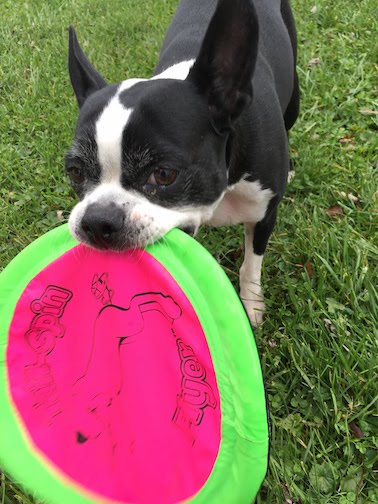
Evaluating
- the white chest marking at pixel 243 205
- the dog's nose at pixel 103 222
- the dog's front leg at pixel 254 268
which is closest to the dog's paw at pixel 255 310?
the dog's front leg at pixel 254 268

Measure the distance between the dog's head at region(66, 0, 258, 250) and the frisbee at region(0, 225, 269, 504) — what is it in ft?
0.48

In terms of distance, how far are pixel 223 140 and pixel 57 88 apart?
3.15 m

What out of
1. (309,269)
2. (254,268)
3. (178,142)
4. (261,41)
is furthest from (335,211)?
(178,142)

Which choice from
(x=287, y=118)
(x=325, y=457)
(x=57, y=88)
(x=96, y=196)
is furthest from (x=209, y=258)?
(x=57, y=88)

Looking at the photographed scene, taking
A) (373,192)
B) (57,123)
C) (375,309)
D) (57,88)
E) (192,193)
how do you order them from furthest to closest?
1. (57,88)
2. (57,123)
3. (373,192)
4. (375,309)
5. (192,193)

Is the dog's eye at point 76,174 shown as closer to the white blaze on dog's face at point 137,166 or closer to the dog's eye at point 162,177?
the white blaze on dog's face at point 137,166

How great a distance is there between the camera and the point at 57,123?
14.8 ft

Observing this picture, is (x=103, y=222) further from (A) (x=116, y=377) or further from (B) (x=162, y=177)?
(A) (x=116, y=377)

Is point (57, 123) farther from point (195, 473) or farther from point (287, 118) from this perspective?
point (195, 473)

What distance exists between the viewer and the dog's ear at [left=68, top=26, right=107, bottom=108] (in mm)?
2602

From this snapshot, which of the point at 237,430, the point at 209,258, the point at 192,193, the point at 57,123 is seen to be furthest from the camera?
the point at 57,123

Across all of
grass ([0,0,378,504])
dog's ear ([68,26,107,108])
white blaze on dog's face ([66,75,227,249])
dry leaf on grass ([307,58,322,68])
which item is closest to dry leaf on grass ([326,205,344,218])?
grass ([0,0,378,504])

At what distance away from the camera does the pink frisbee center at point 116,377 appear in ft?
6.45

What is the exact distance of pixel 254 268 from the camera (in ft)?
9.62
